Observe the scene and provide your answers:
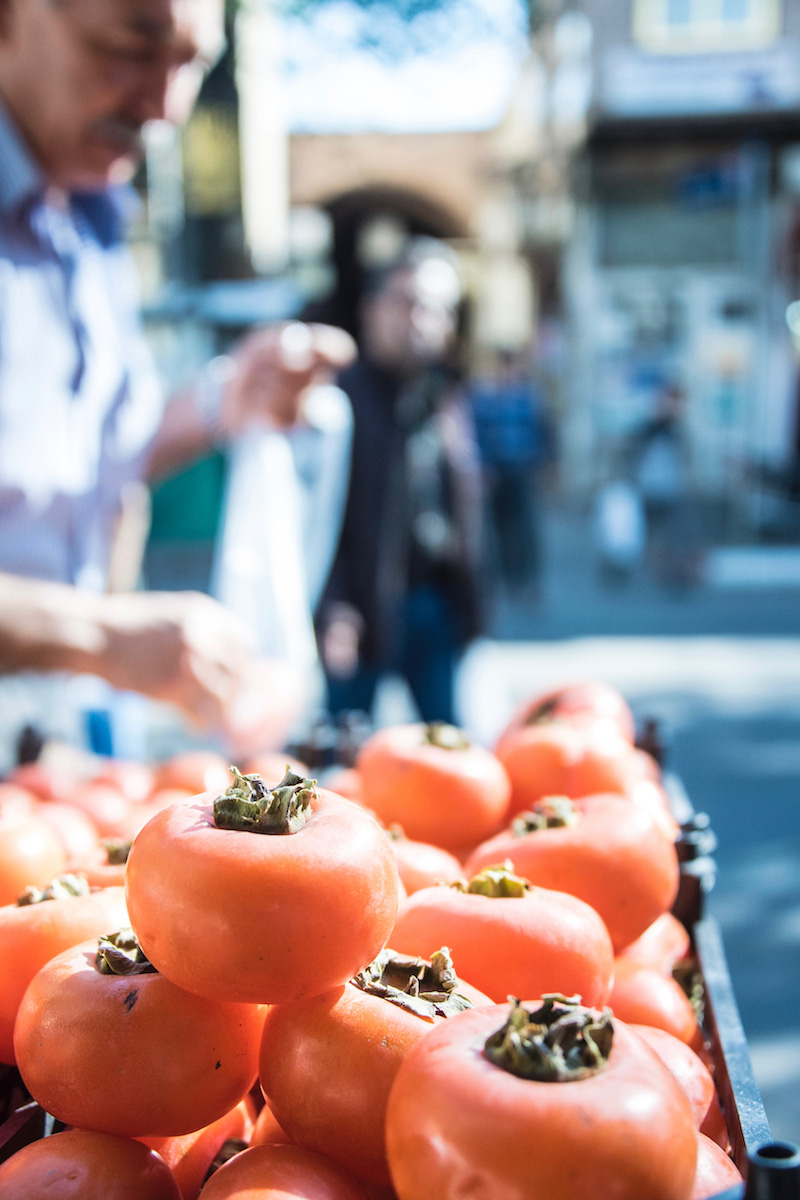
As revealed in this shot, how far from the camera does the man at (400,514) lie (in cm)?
371

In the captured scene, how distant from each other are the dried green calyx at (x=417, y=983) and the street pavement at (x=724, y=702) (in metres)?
1.39

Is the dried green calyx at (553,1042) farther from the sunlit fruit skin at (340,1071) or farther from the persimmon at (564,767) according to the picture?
the persimmon at (564,767)

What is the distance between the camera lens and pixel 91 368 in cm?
228

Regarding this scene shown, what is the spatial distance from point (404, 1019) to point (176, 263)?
41.7 feet

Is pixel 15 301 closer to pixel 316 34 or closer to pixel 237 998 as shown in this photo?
pixel 237 998

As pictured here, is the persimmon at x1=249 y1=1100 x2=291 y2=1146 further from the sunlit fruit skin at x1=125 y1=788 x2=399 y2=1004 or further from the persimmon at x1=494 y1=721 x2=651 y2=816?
the persimmon at x1=494 y1=721 x2=651 y2=816

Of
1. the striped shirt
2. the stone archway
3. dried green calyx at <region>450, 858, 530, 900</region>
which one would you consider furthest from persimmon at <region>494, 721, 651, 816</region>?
the stone archway

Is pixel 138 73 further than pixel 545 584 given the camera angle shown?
No

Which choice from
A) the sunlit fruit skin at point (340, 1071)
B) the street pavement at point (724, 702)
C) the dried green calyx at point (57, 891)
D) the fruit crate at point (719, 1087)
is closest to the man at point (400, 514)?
the street pavement at point (724, 702)

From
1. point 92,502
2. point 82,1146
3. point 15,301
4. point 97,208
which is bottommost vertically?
point 82,1146

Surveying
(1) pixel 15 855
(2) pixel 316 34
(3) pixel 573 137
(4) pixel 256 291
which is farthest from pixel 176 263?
(1) pixel 15 855

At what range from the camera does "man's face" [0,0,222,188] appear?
1.80 m

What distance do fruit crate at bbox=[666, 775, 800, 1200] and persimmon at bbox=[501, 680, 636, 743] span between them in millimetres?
187

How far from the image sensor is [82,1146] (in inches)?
32.5
